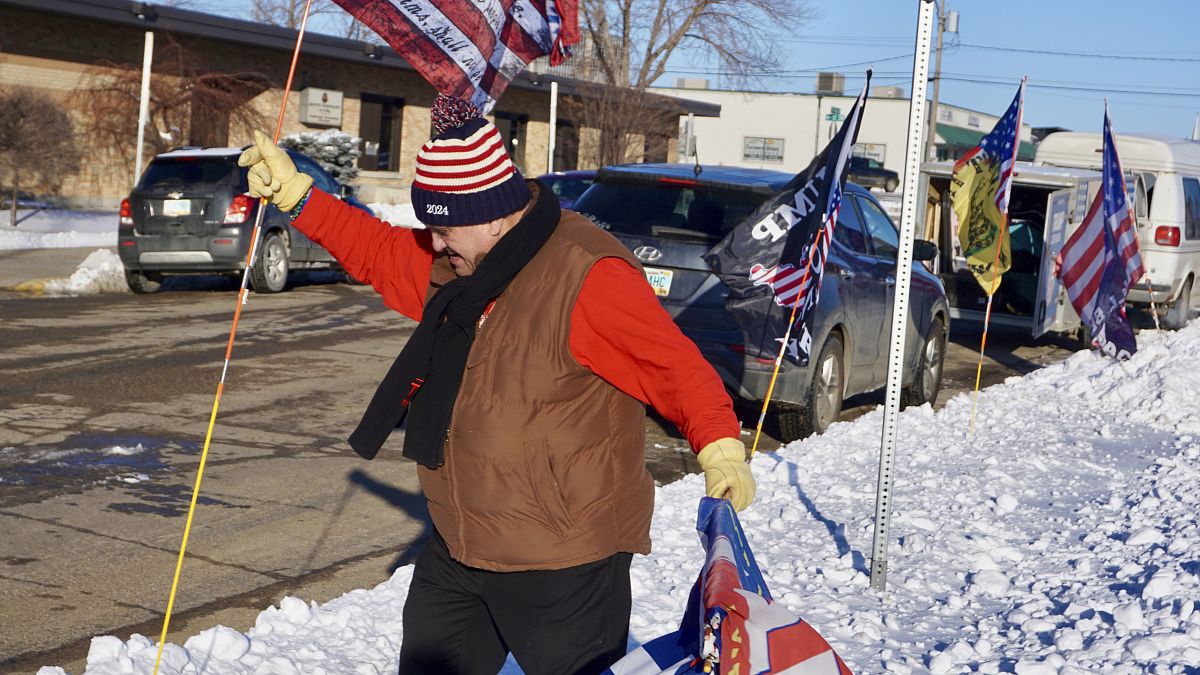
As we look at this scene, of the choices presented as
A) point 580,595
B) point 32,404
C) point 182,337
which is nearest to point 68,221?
point 182,337

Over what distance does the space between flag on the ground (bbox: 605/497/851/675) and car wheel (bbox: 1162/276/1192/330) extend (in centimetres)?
1809

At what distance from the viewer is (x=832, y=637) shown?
532cm

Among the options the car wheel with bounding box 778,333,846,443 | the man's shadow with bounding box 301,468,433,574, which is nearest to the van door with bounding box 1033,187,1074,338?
the car wheel with bounding box 778,333,846,443

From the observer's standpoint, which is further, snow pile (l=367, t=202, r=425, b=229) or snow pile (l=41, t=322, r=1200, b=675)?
snow pile (l=367, t=202, r=425, b=229)

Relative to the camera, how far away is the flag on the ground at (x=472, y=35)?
4.41 meters

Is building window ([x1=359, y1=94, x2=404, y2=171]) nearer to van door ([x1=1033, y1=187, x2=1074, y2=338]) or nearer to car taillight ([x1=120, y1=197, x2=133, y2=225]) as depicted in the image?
car taillight ([x1=120, y1=197, x2=133, y2=225])

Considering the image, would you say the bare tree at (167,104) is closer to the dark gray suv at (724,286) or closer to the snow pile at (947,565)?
the dark gray suv at (724,286)

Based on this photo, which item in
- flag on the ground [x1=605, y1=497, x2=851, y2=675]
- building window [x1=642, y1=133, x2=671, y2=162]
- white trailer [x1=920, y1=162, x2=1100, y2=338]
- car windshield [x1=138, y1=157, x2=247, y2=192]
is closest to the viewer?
flag on the ground [x1=605, y1=497, x2=851, y2=675]

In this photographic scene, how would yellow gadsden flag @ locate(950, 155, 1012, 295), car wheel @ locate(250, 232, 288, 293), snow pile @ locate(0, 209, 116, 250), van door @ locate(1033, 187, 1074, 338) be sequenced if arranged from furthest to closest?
snow pile @ locate(0, 209, 116, 250), car wheel @ locate(250, 232, 288, 293), van door @ locate(1033, 187, 1074, 338), yellow gadsden flag @ locate(950, 155, 1012, 295)

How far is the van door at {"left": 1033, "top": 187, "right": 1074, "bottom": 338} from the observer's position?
1492cm

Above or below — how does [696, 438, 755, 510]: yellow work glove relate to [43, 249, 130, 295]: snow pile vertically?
above

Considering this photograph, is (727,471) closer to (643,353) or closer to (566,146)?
(643,353)

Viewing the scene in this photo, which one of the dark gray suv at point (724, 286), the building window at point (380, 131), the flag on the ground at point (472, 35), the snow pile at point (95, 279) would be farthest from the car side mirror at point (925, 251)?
the building window at point (380, 131)

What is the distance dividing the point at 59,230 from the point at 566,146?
1951cm
